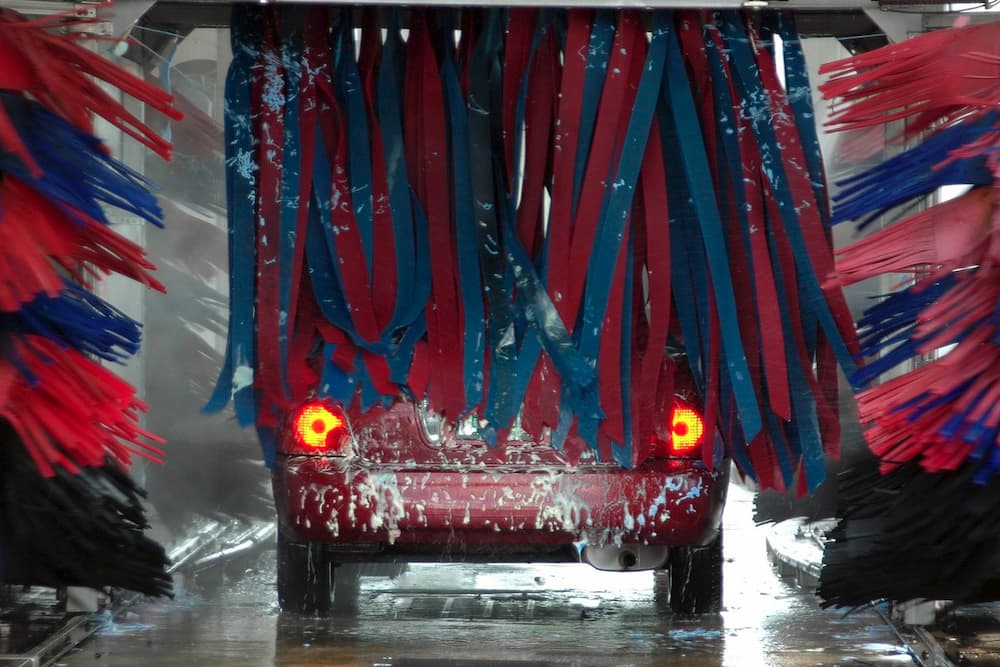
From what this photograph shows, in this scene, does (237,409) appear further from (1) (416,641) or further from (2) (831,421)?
(2) (831,421)

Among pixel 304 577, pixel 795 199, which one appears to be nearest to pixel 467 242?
pixel 795 199

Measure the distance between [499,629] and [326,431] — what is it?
3.41ft

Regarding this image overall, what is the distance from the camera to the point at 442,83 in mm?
5355

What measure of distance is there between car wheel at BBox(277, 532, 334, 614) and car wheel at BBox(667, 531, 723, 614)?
1266mm

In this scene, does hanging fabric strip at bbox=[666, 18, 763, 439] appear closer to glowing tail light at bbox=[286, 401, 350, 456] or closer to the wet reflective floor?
the wet reflective floor

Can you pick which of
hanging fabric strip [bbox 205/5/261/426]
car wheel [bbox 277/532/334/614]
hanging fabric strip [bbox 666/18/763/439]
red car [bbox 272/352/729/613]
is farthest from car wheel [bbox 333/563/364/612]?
hanging fabric strip [bbox 666/18/763/439]

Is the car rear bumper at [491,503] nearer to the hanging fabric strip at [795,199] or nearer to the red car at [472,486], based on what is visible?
the red car at [472,486]

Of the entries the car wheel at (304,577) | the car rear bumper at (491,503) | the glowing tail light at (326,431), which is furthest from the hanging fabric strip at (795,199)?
the car wheel at (304,577)

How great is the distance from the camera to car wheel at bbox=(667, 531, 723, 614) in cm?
574

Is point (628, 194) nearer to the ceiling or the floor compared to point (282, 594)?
nearer to the ceiling

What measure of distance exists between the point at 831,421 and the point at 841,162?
4.68ft

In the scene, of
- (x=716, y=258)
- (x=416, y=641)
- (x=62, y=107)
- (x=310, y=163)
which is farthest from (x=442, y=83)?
(x=416, y=641)

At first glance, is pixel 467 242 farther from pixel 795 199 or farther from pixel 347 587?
pixel 347 587

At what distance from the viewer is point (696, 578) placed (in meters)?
5.76
